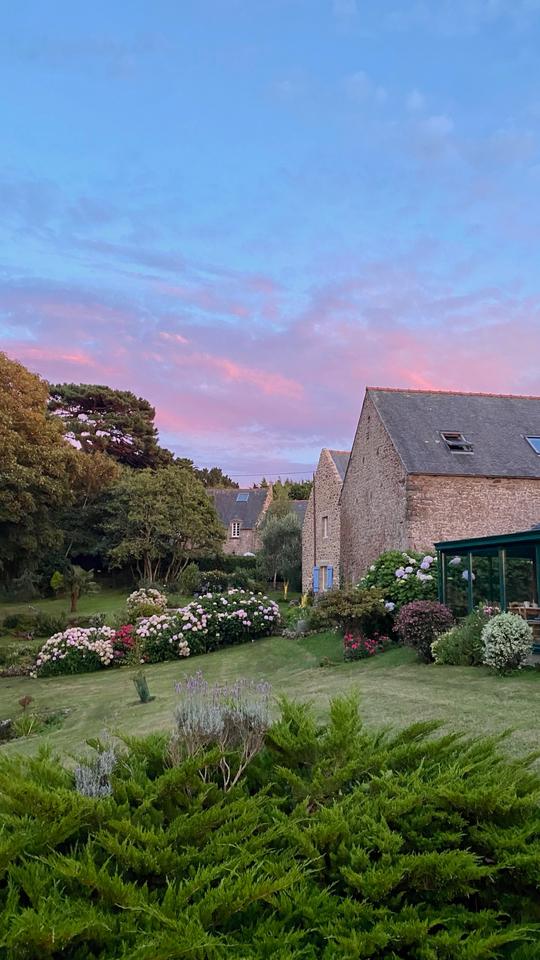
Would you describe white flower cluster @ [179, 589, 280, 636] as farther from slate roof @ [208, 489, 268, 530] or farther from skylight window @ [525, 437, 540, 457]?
slate roof @ [208, 489, 268, 530]

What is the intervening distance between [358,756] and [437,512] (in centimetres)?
1537

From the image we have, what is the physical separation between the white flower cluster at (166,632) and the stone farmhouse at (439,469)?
705 cm

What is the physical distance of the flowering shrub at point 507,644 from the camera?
9688 millimetres

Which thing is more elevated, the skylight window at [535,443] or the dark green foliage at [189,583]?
the skylight window at [535,443]

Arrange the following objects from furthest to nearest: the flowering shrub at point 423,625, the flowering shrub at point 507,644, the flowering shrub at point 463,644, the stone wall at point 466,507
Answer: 1. the stone wall at point 466,507
2. the flowering shrub at point 423,625
3. the flowering shrub at point 463,644
4. the flowering shrub at point 507,644

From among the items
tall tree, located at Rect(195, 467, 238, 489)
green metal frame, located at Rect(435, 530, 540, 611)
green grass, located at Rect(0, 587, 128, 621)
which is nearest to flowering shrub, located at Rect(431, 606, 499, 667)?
green metal frame, located at Rect(435, 530, 540, 611)

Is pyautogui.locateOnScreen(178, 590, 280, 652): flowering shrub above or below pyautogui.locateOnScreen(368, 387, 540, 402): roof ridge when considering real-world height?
below

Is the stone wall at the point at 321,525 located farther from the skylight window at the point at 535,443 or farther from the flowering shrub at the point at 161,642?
the flowering shrub at the point at 161,642

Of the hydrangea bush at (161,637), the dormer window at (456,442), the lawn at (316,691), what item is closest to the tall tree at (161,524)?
the hydrangea bush at (161,637)

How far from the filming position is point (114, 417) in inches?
1639

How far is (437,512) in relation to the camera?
59.0 ft

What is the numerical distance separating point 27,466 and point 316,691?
559 inches

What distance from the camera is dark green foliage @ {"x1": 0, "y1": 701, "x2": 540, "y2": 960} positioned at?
2.07m

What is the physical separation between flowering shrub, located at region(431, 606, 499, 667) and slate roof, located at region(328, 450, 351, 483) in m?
14.8
